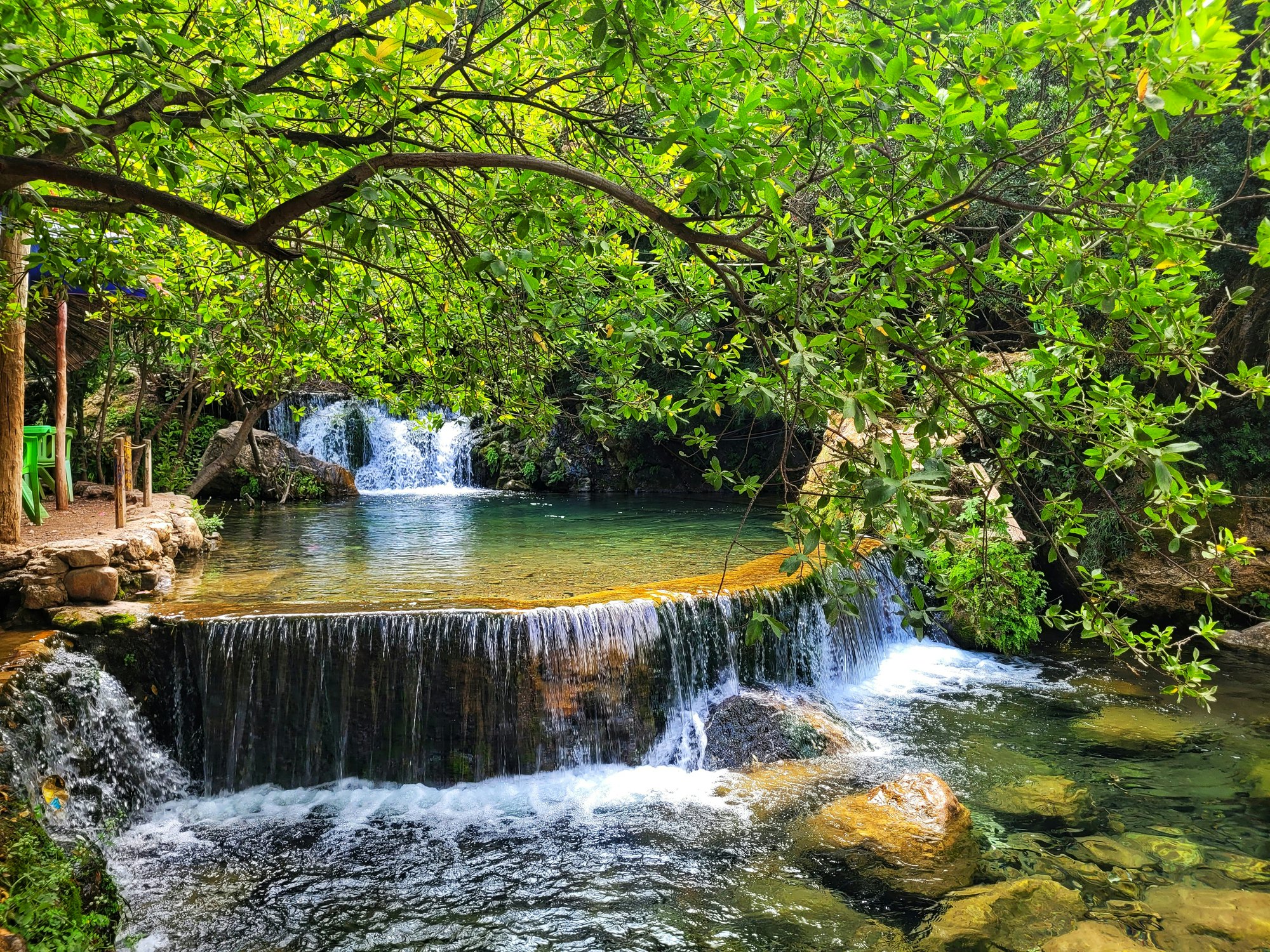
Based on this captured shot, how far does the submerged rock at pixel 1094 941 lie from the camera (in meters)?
4.26

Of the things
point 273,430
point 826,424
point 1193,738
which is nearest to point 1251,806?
point 1193,738

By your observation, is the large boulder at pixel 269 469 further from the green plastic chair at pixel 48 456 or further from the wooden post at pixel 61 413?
the wooden post at pixel 61 413

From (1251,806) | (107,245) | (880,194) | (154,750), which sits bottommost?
(1251,806)

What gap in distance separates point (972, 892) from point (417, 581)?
602 centimetres

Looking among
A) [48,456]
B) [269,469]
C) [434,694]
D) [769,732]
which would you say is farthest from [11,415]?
[269,469]

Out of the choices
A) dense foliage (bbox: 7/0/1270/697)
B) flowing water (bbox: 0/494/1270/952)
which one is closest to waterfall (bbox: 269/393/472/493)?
flowing water (bbox: 0/494/1270/952)

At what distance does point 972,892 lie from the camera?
16.1 ft

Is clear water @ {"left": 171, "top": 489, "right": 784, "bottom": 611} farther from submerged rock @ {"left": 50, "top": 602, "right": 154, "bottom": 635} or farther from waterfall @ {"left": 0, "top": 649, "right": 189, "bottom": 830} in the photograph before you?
waterfall @ {"left": 0, "top": 649, "right": 189, "bottom": 830}

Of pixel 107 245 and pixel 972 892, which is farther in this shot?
pixel 107 245

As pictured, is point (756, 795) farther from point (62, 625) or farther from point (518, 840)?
point (62, 625)

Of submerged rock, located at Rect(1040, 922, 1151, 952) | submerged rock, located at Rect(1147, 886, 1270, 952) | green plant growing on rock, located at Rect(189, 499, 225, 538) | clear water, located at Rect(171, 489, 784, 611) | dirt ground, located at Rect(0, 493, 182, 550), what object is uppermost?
dirt ground, located at Rect(0, 493, 182, 550)

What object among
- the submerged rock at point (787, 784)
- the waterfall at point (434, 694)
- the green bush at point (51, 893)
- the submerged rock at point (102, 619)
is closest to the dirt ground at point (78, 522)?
the submerged rock at point (102, 619)

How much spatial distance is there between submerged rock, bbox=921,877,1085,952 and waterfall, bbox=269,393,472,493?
1729 centimetres

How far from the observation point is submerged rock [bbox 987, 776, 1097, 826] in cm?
593
